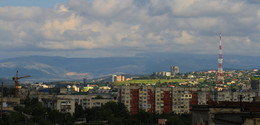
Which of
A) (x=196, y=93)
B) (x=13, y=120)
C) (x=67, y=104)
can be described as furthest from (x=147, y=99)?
(x=13, y=120)

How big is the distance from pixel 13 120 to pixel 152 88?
73.7 metres

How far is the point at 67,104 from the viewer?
153 m

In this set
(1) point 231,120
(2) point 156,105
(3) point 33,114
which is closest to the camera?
(1) point 231,120

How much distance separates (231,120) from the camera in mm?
23812

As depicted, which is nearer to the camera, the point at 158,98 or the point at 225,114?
the point at 225,114

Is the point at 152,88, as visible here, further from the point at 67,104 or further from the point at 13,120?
the point at 13,120

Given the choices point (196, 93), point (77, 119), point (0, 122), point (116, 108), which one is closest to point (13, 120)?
point (0, 122)

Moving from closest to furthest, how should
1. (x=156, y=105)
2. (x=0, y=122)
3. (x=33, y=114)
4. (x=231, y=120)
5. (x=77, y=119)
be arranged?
1. (x=231, y=120)
2. (x=0, y=122)
3. (x=33, y=114)
4. (x=77, y=119)
5. (x=156, y=105)

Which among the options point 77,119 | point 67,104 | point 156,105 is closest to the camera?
point 77,119

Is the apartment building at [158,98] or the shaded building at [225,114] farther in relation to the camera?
the apartment building at [158,98]

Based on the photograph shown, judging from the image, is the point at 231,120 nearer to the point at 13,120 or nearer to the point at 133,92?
the point at 13,120

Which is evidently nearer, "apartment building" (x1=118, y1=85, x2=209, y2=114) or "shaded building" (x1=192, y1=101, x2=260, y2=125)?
"shaded building" (x1=192, y1=101, x2=260, y2=125)

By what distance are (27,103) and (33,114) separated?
31592mm

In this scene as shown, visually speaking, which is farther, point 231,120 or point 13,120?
point 13,120
